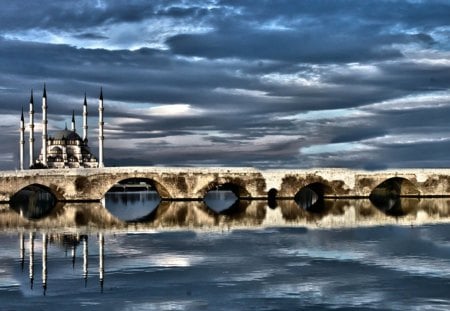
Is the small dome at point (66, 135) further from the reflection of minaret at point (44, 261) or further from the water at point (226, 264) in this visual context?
the reflection of minaret at point (44, 261)

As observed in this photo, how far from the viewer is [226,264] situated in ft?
58.6

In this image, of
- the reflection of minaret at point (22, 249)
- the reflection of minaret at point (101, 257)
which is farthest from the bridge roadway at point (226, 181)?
the reflection of minaret at point (101, 257)

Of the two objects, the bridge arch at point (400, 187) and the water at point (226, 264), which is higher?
the bridge arch at point (400, 187)

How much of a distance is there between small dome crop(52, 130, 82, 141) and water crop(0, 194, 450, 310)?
6527 cm

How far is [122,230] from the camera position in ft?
89.6

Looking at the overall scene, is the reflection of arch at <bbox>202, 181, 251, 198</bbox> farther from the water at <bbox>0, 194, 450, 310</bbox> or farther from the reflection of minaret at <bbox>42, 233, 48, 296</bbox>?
the reflection of minaret at <bbox>42, 233, 48, 296</bbox>

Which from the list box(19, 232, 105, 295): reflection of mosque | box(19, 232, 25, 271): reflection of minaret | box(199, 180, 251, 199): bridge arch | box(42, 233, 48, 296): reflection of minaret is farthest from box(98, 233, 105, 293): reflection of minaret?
box(199, 180, 251, 199): bridge arch

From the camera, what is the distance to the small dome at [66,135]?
95056mm

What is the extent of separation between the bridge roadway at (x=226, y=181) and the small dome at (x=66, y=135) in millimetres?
48869

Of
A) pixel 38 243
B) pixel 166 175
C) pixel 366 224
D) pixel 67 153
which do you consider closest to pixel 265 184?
pixel 166 175

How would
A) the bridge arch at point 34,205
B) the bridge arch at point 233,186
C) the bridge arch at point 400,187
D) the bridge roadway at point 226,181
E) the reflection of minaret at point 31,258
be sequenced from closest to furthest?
the reflection of minaret at point 31,258 < the bridge arch at point 34,205 < the bridge roadway at point 226,181 < the bridge arch at point 233,186 < the bridge arch at point 400,187

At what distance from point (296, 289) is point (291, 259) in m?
Result: 4.48

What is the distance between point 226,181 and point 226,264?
30.5 m

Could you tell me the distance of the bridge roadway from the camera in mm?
45281
